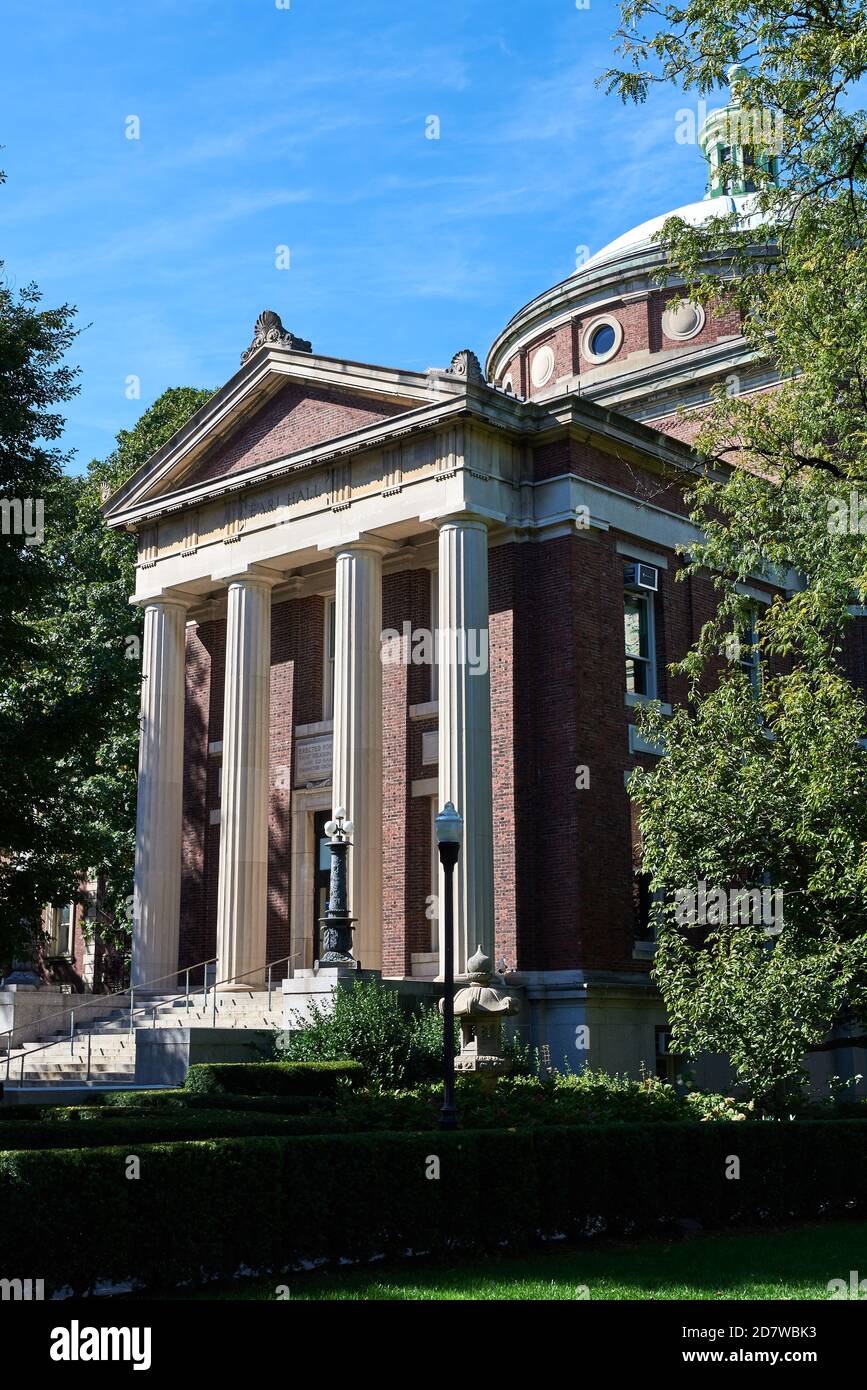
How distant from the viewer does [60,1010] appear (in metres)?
29.2

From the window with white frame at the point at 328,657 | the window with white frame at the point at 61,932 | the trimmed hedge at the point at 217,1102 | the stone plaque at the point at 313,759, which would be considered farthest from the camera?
the window with white frame at the point at 61,932

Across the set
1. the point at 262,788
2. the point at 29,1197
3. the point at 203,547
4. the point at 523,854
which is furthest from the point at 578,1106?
the point at 203,547

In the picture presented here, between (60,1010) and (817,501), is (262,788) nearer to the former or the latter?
(60,1010)

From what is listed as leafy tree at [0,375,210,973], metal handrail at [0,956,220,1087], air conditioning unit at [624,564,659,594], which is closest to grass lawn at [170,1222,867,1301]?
leafy tree at [0,375,210,973]

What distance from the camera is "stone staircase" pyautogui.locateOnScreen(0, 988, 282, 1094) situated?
2478cm

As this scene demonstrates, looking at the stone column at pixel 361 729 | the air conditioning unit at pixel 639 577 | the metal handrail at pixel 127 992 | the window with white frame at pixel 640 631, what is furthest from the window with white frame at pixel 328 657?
the air conditioning unit at pixel 639 577

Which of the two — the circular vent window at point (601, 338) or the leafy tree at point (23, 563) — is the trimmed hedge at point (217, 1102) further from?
the circular vent window at point (601, 338)

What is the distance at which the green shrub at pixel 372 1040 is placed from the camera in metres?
22.7

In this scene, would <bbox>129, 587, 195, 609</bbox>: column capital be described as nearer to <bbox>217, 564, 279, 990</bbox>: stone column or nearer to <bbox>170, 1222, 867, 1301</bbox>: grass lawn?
<bbox>217, 564, 279, 990</bbox>: stone column

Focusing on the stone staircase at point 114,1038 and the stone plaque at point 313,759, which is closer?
the stone staircase at point 114,1038

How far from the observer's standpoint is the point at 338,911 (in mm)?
25203

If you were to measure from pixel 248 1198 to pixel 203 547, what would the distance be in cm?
2234

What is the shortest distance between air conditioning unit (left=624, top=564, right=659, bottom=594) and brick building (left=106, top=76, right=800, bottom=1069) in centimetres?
8

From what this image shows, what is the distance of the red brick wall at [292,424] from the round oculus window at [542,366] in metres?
15.5
